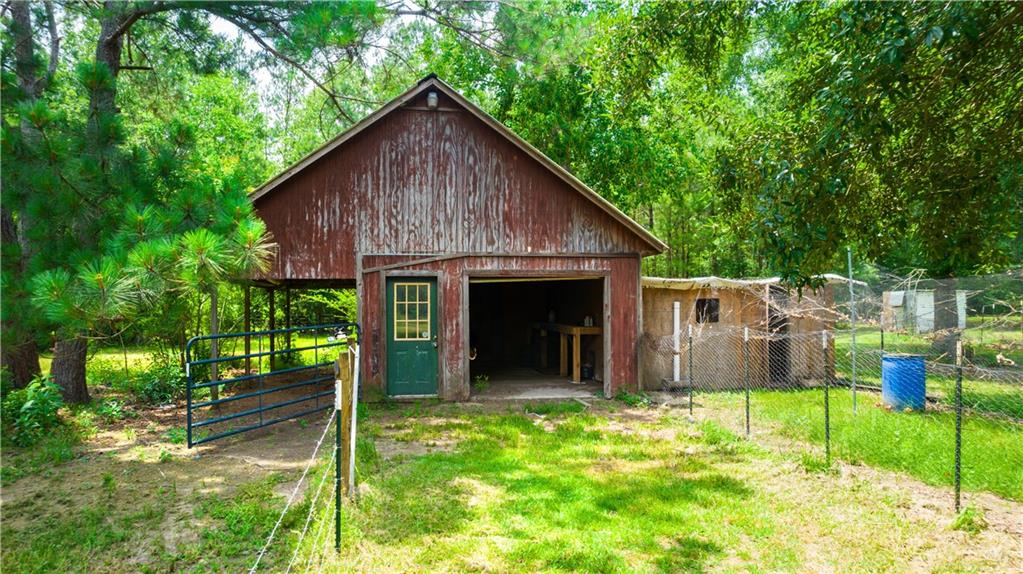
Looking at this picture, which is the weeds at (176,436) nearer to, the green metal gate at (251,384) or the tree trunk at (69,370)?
the green metal gate at (251,384)

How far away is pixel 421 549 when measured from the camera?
4785mm

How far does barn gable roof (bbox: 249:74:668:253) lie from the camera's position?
1052 centimetres

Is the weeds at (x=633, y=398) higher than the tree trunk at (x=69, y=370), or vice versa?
the tree trunk at (x=69, y=370)

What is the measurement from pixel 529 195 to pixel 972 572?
28.1 feet

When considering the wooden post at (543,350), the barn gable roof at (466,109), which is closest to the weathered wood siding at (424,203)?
the barn gable roof at (466,109)

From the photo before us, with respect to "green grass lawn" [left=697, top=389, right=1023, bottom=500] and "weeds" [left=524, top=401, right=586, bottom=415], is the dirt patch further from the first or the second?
"green grass lawn" [left=697, top=389, right=1023, bottom=500]

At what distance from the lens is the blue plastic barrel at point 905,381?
390 inches

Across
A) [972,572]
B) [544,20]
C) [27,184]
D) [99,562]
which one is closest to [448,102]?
[544,20]

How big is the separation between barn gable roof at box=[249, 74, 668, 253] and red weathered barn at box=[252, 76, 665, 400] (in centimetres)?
3

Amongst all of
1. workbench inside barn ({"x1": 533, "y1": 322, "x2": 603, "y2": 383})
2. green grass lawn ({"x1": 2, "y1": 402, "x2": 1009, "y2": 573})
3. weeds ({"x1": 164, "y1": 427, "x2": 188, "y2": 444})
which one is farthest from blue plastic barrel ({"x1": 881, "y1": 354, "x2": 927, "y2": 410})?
weeds ({"x1": 164, "y1": 427, "x2": 188, "y2": 444})

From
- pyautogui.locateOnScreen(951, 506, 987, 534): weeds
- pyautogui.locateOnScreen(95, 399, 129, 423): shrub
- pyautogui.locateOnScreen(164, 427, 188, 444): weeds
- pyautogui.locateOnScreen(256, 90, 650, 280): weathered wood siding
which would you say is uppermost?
pyautogui.locateOnScreen(256, 90, 650, 280): weathered wood siding

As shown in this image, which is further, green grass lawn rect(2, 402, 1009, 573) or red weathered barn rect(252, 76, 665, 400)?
red weathered barn rect(252, 76, 665, 400)

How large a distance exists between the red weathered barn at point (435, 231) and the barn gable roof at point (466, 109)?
0.08 feet

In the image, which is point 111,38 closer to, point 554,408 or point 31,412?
point 31,412
